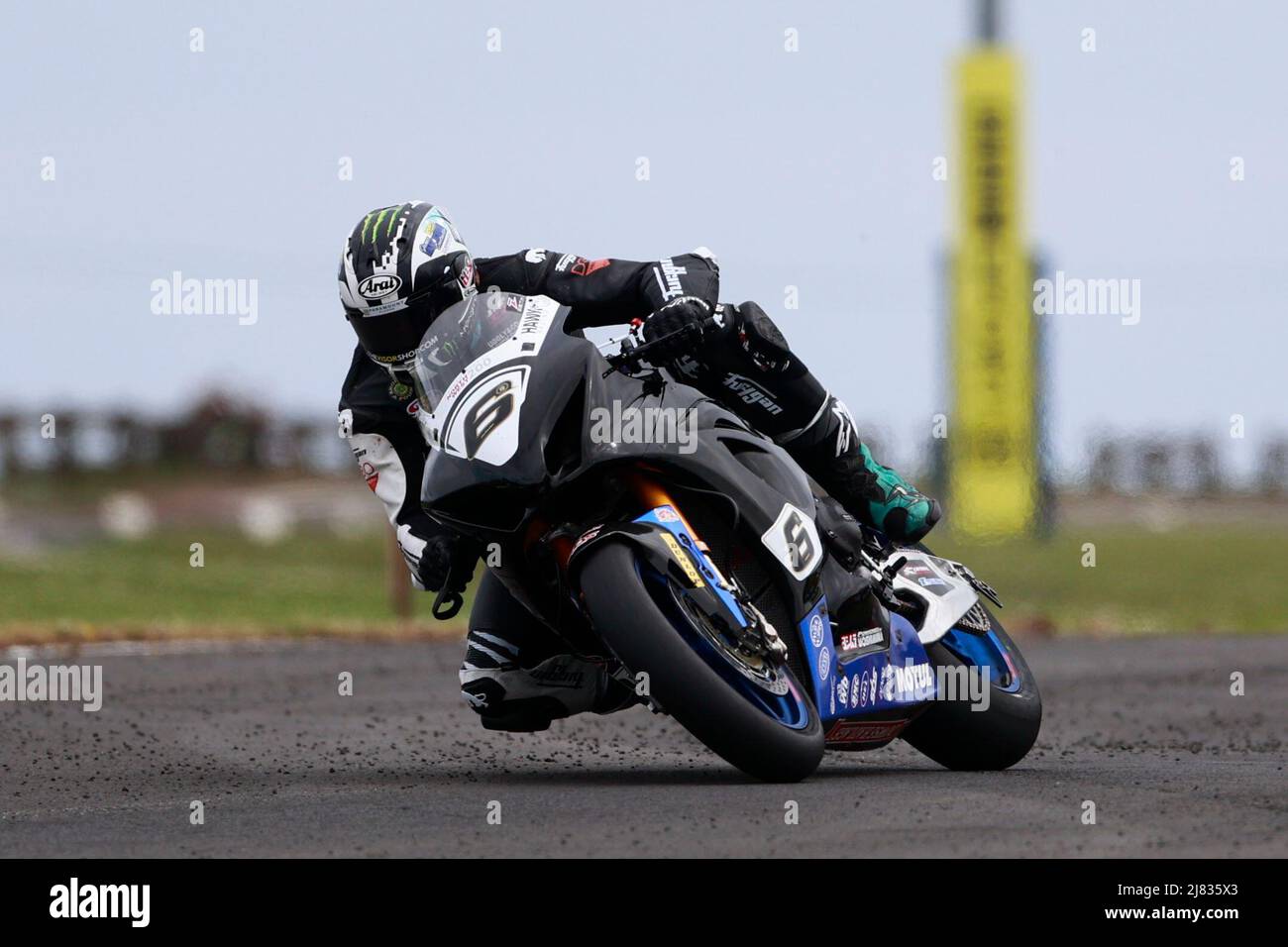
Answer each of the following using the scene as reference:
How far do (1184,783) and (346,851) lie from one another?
2506 mm

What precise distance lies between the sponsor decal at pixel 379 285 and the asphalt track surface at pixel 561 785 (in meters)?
1.50

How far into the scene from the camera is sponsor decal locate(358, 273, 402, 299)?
6.27m

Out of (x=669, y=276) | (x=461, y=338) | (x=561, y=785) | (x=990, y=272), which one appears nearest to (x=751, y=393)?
(x=669, y=276)

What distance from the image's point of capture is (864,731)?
634cm

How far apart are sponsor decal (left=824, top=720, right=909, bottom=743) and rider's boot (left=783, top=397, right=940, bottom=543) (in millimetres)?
740

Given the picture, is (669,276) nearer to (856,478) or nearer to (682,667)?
(856,478)

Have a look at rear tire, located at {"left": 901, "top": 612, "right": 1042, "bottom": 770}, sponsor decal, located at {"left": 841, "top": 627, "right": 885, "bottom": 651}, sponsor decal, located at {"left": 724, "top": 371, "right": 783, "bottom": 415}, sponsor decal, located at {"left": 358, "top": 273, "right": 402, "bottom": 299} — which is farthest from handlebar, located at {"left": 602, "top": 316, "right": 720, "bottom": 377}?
rear tire, located at {"left": 901, "top": 612, "right": 1042, "bottom": 770}

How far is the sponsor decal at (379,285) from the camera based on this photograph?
6.27 meters

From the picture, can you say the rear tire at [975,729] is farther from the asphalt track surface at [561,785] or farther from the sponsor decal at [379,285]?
the sponsor decal at [379,285]

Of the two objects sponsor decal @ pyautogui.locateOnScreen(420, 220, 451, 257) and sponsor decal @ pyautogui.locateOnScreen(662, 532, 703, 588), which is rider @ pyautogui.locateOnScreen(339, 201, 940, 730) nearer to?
sponsor decal @ pyautogui.locateOnScreen(420, 220, 451, 257)

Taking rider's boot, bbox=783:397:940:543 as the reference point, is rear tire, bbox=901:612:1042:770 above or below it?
below

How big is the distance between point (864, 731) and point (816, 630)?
0.50m
